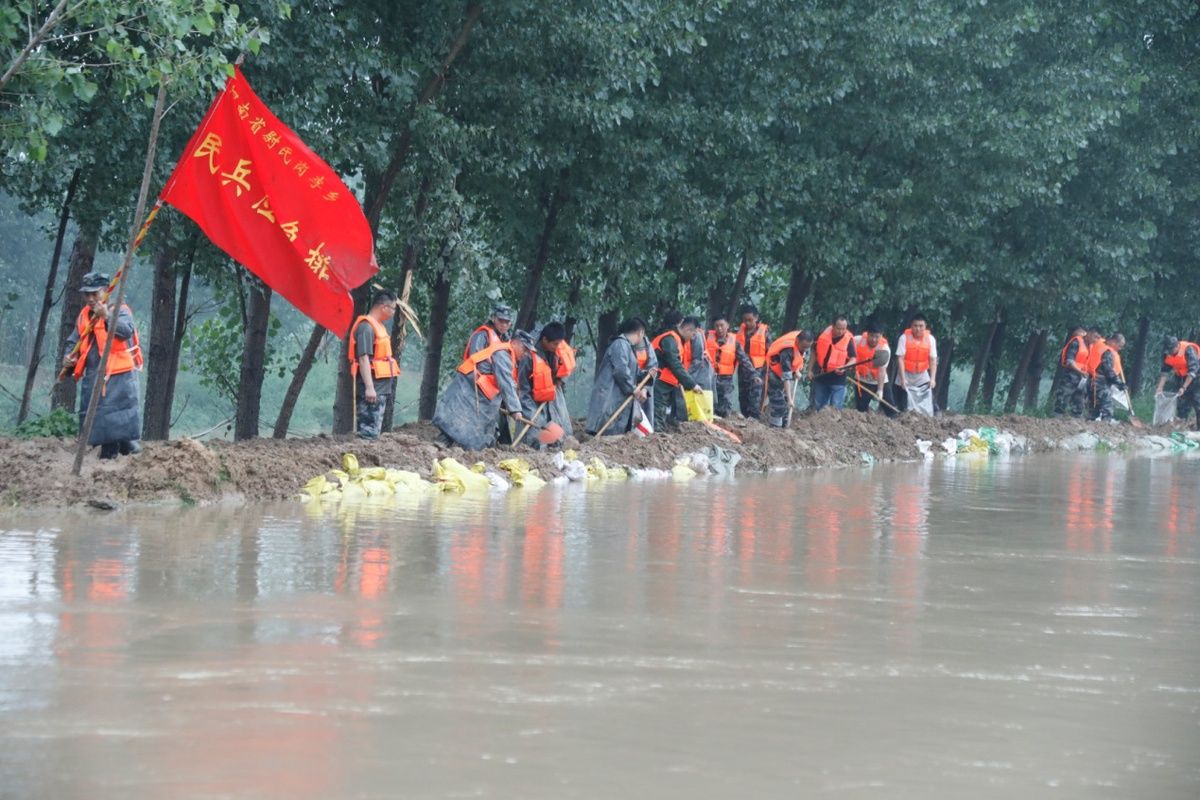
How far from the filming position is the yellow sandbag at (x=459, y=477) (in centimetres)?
1495

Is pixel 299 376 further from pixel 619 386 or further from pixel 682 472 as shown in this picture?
pixel 682 472

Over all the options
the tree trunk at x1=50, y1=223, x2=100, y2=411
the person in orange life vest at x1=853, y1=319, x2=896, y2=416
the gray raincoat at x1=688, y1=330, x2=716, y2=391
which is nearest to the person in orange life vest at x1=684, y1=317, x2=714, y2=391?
the gray raincoat at x1=688, y1=330, x2=716, y2=391

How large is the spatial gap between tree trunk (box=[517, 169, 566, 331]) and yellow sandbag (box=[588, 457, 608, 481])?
6074 mm

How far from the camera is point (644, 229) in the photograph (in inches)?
914

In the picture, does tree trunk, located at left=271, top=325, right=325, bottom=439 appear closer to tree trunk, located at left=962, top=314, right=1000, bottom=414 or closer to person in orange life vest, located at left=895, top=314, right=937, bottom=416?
person in orange life vest, located at left=895, top=314, right=937, bottom=416

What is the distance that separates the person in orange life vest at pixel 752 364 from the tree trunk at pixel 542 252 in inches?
135

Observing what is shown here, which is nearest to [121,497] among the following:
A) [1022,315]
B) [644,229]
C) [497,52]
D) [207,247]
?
[207,247]

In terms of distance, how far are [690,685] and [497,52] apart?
14.2m

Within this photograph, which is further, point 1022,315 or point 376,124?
point 1022,315

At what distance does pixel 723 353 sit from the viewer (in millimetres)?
24328

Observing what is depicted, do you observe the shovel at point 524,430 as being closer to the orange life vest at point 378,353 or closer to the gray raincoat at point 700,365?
the orange life vest at point 378,353

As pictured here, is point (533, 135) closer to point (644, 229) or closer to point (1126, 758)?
point (644, 229)

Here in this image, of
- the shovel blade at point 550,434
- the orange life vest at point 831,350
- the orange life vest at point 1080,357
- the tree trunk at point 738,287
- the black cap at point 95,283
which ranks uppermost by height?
the tree trunk at point 738,287

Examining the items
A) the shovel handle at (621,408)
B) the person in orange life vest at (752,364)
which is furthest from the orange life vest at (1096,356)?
the shovel handle at (621,408)
